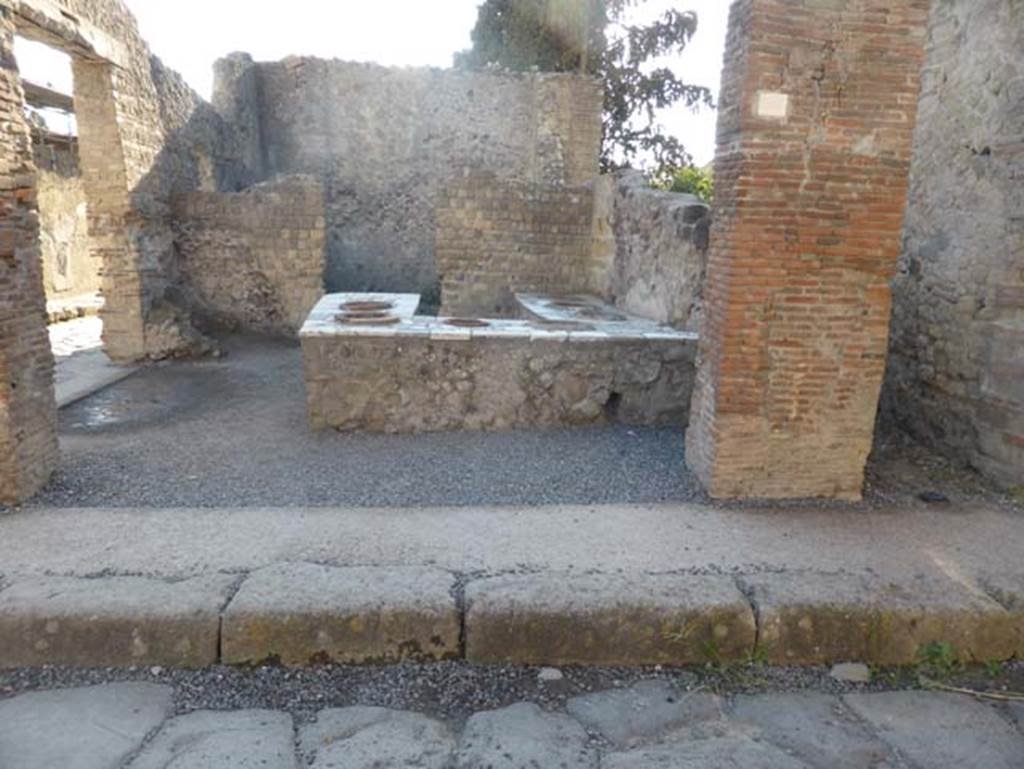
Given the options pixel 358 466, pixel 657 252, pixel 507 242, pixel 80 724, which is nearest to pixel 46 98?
pixel 507 242

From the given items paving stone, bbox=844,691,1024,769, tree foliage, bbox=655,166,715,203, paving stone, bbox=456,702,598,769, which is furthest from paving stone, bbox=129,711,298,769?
tree foliage, bbox=655,166,715,203

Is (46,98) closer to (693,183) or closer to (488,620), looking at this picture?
(693,183)

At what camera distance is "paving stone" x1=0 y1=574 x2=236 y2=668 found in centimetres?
279

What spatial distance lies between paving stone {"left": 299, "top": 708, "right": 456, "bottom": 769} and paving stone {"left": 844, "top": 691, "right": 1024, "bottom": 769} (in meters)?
1.70

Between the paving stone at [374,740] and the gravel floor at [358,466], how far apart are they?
165 cm

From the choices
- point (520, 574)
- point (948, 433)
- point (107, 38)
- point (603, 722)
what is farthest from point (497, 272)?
point (603, 722)

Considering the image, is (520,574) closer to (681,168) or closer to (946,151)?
(946,151)

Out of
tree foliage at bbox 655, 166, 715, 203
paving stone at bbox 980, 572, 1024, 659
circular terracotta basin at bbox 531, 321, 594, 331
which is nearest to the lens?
paving stone at bbox 980, 572, 1024, 659

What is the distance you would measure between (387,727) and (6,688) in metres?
1.57

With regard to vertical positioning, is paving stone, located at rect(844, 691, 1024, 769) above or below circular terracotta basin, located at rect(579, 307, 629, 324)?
below

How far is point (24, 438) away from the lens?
13.3 ft

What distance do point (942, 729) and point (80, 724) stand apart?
10.8 feet

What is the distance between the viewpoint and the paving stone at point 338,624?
2.83m

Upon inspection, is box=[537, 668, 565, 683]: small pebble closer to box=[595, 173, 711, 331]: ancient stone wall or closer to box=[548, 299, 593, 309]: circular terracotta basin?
box=[595, 173, 711, 331]: ancient stone wall
